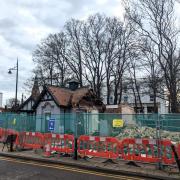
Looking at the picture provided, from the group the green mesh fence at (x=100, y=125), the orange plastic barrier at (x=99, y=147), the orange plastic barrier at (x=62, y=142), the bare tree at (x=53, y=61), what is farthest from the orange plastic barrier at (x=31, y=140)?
the bare tree at (x=53, y=61)

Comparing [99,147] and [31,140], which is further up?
[31,140]

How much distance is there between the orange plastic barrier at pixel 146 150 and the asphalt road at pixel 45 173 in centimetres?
136

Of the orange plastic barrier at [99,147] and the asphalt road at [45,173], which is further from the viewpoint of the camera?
the orange plastic barrier at [99,147]

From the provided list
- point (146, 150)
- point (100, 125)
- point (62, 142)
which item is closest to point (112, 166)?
point (146, 150)

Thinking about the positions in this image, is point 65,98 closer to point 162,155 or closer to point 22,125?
point 22,125

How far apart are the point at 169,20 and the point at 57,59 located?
20.9 meters

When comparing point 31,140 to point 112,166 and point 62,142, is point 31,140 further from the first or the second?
point 112,166

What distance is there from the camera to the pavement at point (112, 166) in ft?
27.3

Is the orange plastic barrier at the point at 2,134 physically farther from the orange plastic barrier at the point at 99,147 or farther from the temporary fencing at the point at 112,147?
the orange plastic barrier at the point at 99,147

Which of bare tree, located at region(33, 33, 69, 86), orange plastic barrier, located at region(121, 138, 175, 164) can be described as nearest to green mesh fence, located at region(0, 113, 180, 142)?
orange plastic barrier, located at region(121, 138, 175, 164)

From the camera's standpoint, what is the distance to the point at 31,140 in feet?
43.3

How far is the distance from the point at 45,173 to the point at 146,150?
13.0 feet

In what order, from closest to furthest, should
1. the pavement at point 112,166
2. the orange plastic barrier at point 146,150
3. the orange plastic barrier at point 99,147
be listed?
the pavement at point 112,166 → the orange plastic barrier at point 146,150 → the orange plastic barrier at point 99,147

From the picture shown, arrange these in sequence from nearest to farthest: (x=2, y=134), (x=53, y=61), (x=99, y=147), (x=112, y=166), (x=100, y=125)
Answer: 1. (x=112, y=166)
2. (x=99, y=147)
3. (x=100, y=125)
4. (x=2, y=134)
5. (x=53, y=61)
